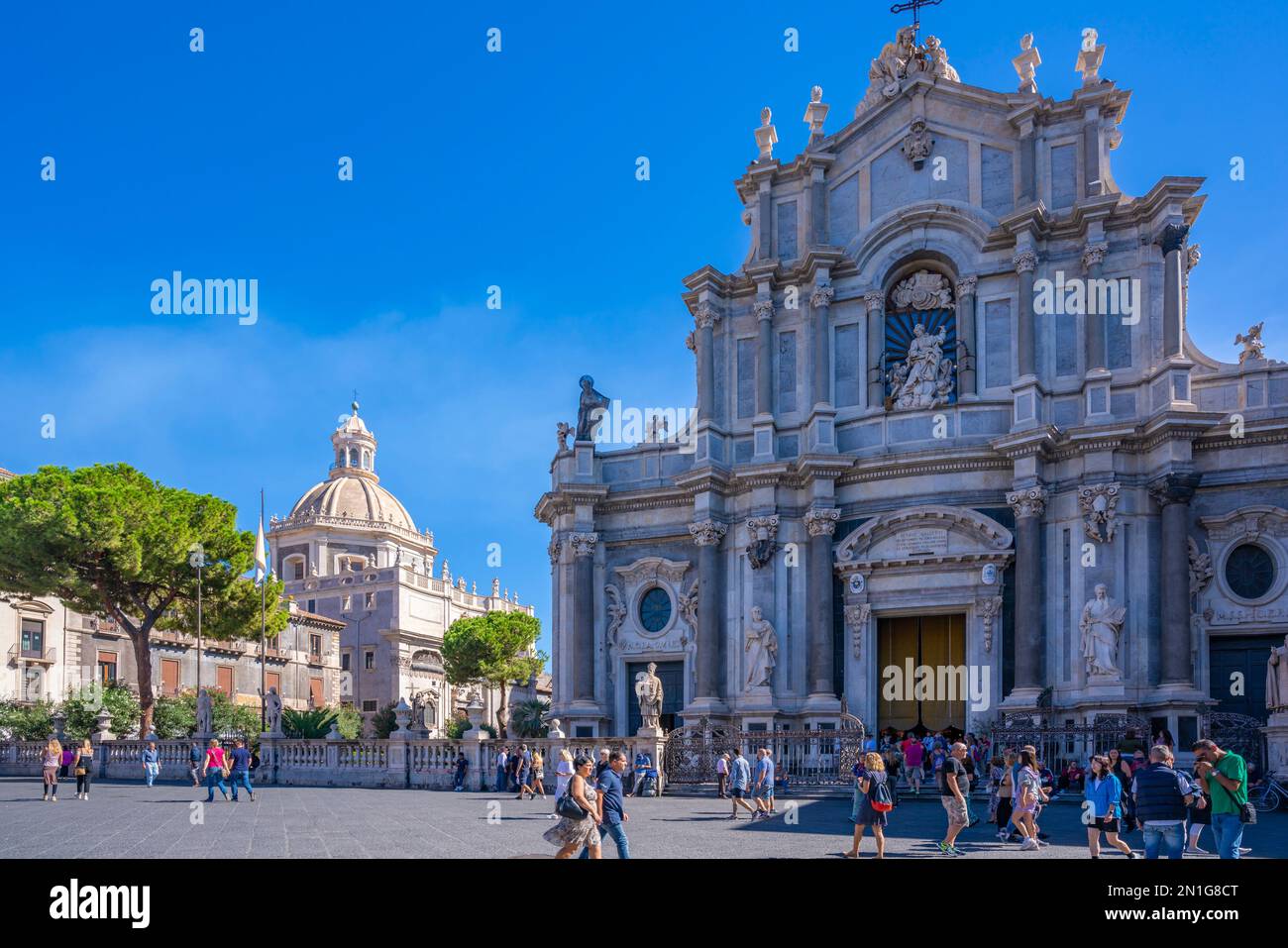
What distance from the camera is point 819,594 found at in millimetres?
29219

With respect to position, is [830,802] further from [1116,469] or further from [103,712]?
[103,712]

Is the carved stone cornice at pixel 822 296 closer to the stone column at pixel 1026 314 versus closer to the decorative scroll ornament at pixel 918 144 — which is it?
the decorative scroll ornament at pixel 918 144

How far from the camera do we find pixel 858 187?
1243 inches

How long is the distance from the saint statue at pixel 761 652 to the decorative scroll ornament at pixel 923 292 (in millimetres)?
9065

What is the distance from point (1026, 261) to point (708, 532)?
10.4 meters

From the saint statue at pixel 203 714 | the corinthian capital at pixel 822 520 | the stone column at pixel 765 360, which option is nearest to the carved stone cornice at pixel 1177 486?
the corinthian capital at pixel 822 520

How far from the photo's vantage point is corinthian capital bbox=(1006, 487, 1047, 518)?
2705cm

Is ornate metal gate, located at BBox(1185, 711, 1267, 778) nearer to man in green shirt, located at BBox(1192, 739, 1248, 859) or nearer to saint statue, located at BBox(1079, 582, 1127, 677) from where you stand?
saint statue, located at BBox(1079, 582, 1127, 677)

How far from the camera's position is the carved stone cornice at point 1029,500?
27.1 meters

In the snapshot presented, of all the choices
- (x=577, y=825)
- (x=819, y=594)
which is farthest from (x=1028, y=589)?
(x=577, y=825)

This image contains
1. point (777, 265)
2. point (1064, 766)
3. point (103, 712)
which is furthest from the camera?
point (103, 712)
